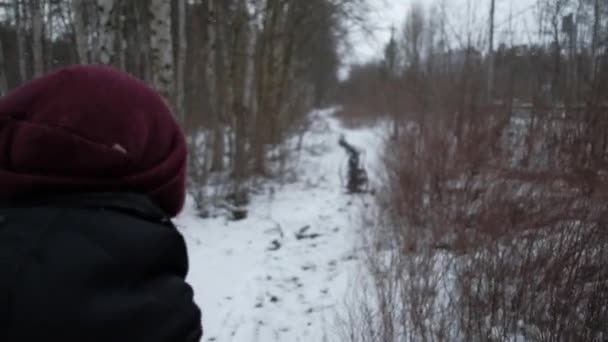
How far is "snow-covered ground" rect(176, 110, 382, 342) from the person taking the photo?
12.7ft

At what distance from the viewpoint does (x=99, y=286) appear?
0.87m

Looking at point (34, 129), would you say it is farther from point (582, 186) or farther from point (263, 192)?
point (263, 192)

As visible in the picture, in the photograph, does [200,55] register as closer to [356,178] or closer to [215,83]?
[215,83]

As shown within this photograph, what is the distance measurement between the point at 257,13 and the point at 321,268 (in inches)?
285

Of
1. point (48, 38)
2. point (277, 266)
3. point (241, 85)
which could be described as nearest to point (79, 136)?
point (277, 266)

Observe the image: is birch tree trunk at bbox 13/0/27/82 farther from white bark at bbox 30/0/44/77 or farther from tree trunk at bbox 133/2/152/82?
tree trunk at bbox 133/2/152/82

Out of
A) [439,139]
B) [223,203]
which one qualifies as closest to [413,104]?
[439,139]

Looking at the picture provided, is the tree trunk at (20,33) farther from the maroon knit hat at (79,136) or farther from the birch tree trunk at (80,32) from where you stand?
the maroon knit hat at (79,136)

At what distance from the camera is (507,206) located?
334cm

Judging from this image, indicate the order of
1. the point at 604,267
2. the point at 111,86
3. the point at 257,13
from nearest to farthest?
the point at 111,86 → the point at 604,267 → the point at 257,13

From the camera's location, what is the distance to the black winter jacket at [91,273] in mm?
802

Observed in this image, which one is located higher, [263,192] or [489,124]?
[489,124]

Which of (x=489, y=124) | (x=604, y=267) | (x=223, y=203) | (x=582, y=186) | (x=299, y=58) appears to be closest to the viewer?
(x=604, y=267)

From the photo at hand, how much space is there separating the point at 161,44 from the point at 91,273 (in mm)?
6292
